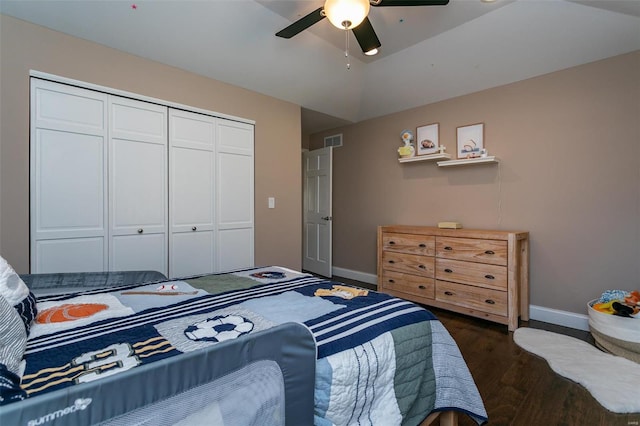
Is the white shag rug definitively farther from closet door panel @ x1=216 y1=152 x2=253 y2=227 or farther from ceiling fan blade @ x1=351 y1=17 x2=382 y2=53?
closet door panel @ x1=216 y1=152 x2=253 y2=227

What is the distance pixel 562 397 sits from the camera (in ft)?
5.91

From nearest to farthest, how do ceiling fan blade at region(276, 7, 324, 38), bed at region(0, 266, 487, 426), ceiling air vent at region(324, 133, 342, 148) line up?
bed at region(0, 266, 487, 426) → ceiling fan blade at region(276, 7, 324, 38) → ceiling air vent at region(324, 133, 342, 148)

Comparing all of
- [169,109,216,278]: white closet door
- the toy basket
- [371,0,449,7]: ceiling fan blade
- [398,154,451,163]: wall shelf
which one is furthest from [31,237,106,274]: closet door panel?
the toy basket

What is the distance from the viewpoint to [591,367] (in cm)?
211

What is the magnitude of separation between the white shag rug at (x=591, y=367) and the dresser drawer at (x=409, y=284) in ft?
2.83

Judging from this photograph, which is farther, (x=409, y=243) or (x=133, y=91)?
(x=409, y=243)

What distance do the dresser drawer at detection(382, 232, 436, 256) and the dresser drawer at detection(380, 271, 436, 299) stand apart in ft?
0.92

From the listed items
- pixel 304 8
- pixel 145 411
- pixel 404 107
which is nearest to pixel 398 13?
pixel 304 8

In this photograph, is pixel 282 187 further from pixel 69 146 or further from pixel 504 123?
pixel 504 123

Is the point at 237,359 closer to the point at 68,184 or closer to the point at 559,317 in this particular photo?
the point at 68,184

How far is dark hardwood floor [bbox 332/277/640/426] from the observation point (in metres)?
1.62

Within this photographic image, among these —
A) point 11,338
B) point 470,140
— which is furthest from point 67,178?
point 470,140

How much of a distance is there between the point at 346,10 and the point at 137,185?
7.02 feet

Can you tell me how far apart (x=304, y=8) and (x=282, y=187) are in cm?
183
